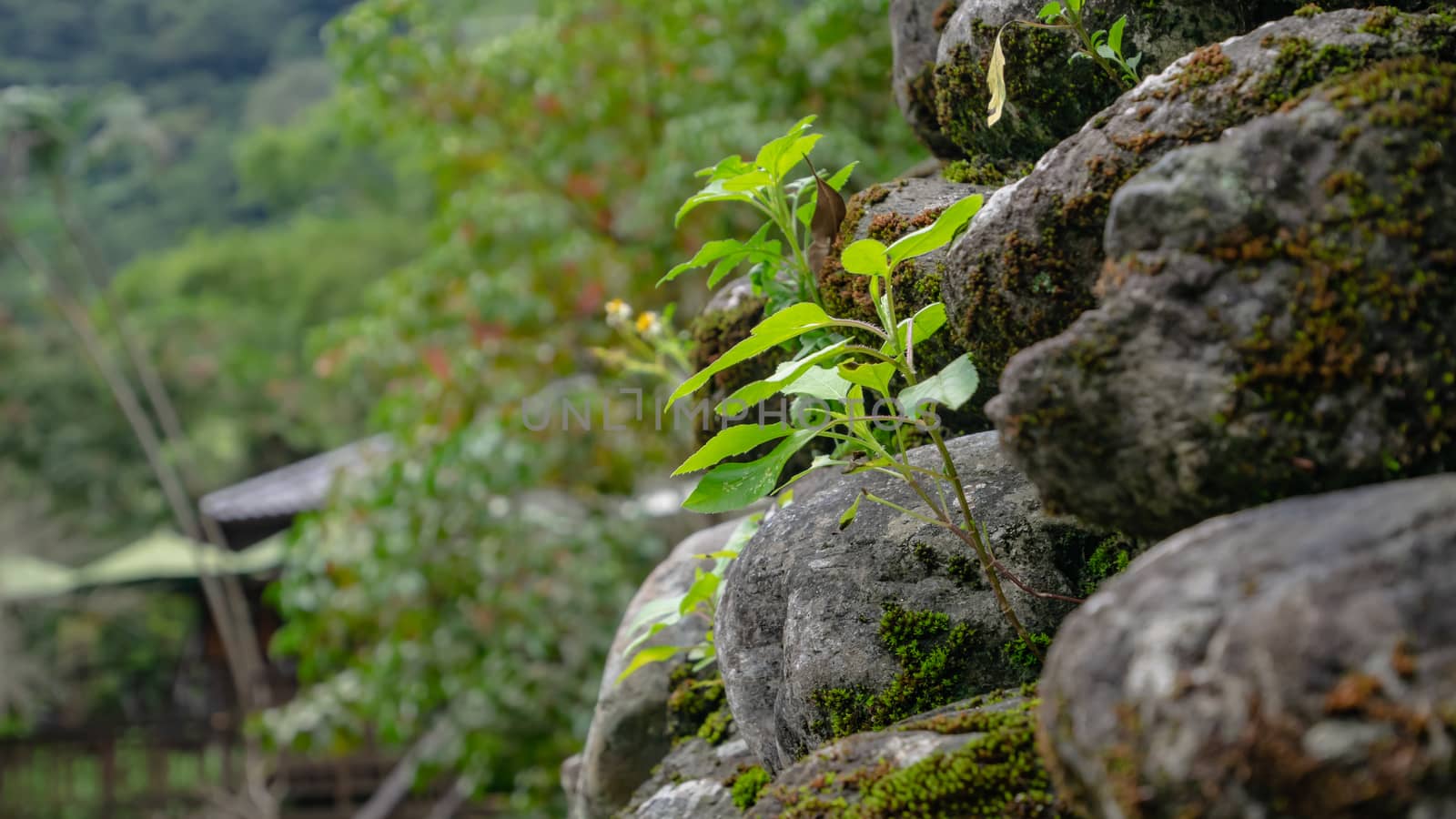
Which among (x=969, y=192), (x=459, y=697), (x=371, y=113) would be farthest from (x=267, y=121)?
(x=969, y=192)

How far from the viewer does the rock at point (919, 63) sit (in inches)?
82.2

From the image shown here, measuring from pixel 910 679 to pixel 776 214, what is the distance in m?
0.70

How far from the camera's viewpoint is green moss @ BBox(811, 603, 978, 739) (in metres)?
1.38

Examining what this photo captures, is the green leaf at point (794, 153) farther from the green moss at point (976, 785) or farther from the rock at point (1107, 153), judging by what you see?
the green moss at point (976, 785)

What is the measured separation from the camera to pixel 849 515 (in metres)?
1.45

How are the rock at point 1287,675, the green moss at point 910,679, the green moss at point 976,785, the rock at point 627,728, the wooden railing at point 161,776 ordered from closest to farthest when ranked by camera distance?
the rock at point 1287,675 < the green moss at point 976,785 < the green moss at point 910,679 < the rock at point 627,728 < the wooden railing at point 161,776

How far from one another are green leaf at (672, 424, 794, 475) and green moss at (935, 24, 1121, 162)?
0.78m

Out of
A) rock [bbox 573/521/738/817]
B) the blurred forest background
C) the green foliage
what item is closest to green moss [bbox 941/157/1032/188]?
Answer: rock [bbox 573/521/738/817]

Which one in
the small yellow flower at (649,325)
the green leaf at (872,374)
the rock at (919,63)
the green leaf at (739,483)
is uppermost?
the rock at (919,63)

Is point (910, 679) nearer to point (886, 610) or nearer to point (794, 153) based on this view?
point (886, 610)

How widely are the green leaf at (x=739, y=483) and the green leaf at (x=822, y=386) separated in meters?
0.05

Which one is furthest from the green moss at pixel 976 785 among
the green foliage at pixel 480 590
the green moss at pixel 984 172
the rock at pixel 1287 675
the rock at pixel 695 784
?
the green foliage at pixel 480 590

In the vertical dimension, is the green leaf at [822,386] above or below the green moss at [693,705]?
above

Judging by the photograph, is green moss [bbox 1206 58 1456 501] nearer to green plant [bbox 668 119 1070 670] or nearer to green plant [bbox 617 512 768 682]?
green plant [bbox 668 119 1070 670]
